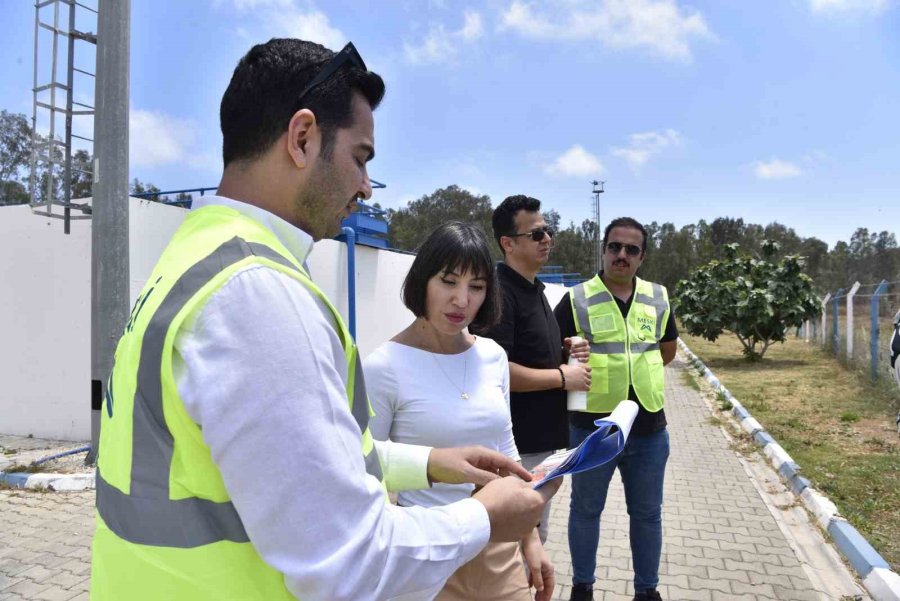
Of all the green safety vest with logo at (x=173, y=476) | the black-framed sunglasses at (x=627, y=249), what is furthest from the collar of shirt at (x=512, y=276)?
the green safety vest with logo at (x=173, y=476)

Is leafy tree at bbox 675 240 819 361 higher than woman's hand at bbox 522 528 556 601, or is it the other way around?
leafy tree at bbox 675 240 819 361

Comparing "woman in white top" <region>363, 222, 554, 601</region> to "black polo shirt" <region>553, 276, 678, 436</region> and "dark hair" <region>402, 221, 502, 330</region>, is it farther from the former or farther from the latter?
"black polo shirt" <region>553, 276, 678, 436</region>

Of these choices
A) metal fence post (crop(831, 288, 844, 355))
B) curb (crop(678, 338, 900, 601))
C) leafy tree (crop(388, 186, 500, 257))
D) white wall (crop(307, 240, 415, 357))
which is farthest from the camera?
leafy tree (crop(388, 186, 500, 257))

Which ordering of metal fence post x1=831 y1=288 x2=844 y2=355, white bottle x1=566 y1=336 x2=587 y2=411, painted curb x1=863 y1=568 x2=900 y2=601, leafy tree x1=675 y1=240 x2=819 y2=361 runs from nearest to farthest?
white bottle x1=566 y1=336 x2=587 y2=411 < painted curb x1=863 y1=568 x2=900 y2=601 < metal fence post x1=831 y1=288 x2=844 y2=355 < leafy tree x1=675 y1=240 x2=819 y2=361

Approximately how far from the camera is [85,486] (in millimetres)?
5578

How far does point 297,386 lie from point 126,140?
19.5ft

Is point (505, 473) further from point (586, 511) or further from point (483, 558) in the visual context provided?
point (586, 511)

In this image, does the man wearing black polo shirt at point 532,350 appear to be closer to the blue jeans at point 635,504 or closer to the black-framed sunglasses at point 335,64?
the blue jeans at point 635,504

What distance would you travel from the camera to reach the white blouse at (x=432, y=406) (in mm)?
2002

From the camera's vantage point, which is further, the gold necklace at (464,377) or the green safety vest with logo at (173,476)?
the gold necklace at (464,377)

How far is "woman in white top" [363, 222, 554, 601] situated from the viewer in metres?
1.88

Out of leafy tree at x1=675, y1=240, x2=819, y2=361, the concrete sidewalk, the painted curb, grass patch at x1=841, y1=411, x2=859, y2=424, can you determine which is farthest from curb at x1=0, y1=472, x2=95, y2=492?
leafy tree at x1=675, y1=240, x2=819, y2=361

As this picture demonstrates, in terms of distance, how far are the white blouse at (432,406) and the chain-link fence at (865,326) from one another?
26.7 ft

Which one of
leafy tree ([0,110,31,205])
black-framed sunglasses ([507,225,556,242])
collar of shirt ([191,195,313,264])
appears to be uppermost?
leafy tree ([0,110,31,205])
